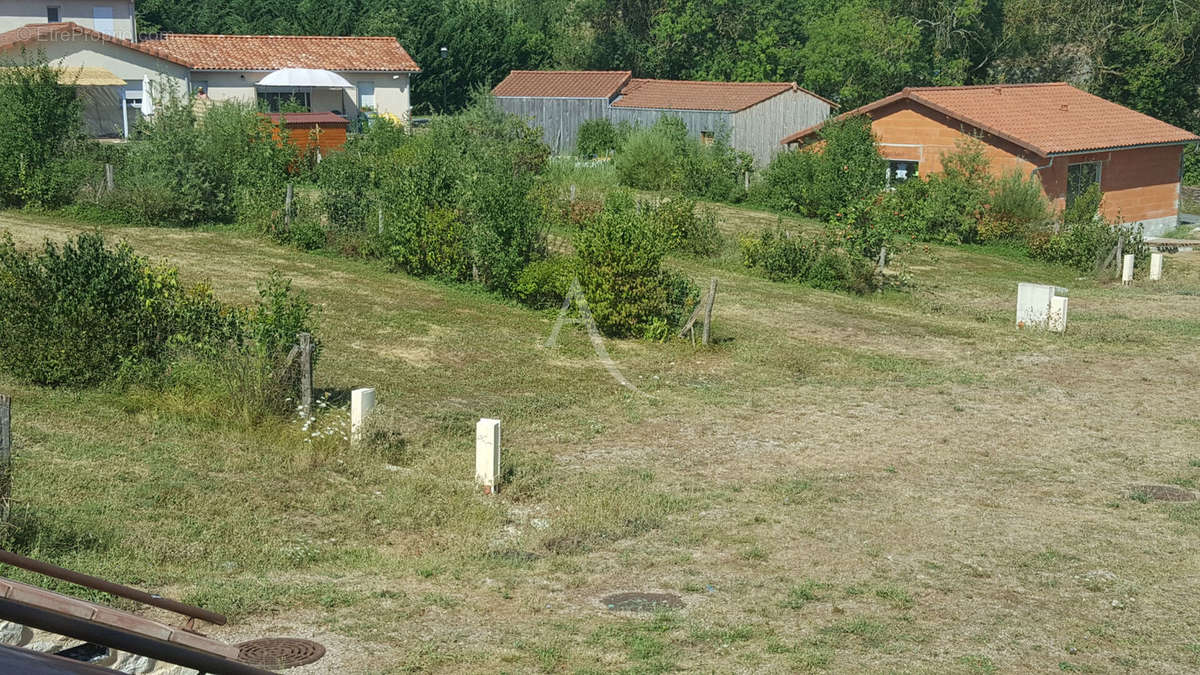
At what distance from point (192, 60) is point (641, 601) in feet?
139

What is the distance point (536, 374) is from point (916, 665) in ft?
30.5

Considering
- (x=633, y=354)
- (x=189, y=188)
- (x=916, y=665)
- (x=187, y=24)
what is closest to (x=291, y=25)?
(x=187, y=24)

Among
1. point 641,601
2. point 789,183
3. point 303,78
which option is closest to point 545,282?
point 641,601

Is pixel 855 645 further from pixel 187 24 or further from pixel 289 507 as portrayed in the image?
pixel 187 24

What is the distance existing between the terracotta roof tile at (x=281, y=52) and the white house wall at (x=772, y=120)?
15.5m

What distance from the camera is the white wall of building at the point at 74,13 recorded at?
47.5m

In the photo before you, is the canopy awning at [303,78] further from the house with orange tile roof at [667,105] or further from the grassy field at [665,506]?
the grassy field at [665,506]

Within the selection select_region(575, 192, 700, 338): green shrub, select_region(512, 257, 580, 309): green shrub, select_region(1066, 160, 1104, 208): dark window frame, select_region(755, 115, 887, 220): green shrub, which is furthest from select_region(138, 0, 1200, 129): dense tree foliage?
select_region(575, 192, 700, 338): green shrub

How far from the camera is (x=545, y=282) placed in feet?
67.6

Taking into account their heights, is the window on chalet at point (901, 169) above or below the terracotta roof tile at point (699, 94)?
below

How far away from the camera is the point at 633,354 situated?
18.3 metres

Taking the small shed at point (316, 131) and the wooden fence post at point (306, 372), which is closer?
the wooden fence post at point (306, 372)

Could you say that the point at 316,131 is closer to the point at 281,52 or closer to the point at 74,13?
the point at 281,52

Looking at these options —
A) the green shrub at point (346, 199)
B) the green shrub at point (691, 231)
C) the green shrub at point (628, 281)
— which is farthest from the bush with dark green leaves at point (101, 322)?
the green shrub at point (691, 231)
